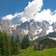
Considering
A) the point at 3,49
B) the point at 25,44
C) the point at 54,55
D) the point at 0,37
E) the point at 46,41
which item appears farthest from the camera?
the point at 25,44

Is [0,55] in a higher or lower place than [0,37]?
lower

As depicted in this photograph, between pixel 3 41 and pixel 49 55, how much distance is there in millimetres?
47315

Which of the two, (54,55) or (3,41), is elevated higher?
(3,41)

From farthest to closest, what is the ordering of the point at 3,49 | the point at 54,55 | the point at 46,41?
the point at 46,41
the point at 3,49
the point at 54,55

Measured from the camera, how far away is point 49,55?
2298 inches

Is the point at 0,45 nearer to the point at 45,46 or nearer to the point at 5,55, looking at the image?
the point at 5,55

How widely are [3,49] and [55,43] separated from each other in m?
19.7

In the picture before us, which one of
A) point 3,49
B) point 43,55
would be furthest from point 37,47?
point 43,55

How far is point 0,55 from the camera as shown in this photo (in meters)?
83.1

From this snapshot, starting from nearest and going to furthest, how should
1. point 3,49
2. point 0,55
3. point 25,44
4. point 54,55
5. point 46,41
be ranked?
point 54,55, point 0,55, point 3,49, point 46,41, point 25,44

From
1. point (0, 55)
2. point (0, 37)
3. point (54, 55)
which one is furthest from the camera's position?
point (0, 37)

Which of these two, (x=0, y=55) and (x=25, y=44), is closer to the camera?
(x=0, y=55)

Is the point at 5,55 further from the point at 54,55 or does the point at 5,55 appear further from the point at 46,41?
the point at 54,55

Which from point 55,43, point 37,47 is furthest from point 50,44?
point 37,47
